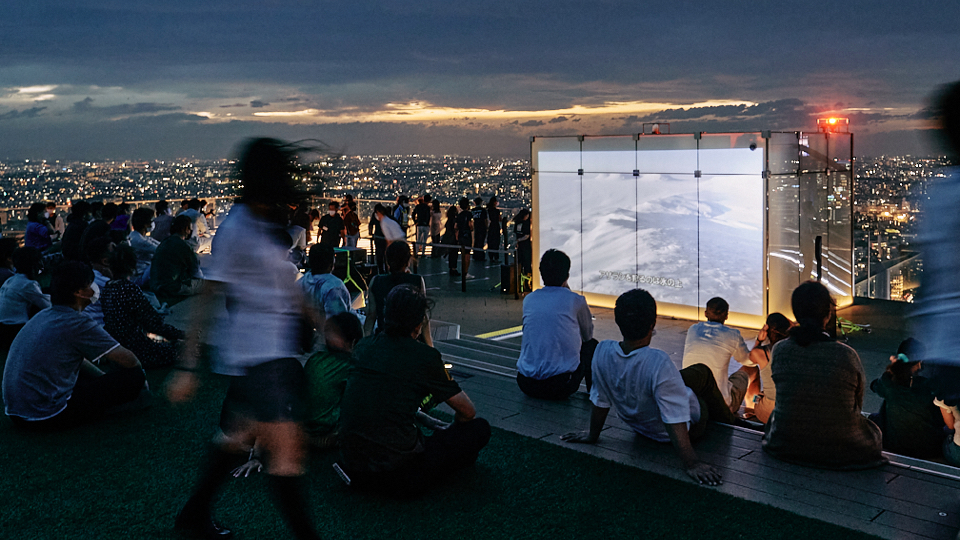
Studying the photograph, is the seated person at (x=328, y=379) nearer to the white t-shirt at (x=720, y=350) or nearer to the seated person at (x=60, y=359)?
the seated person at (x=60, y=359)

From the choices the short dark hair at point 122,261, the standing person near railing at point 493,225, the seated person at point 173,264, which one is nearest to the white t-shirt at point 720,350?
the short dark hair at point 122,261

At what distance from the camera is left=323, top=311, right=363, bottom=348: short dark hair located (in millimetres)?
5148

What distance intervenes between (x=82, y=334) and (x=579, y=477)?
3299 millimetres

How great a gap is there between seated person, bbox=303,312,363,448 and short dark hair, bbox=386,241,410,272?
1.31m

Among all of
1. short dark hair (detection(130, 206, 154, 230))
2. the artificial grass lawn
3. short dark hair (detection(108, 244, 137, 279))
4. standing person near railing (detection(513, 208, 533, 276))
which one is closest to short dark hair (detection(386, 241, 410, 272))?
the artificial grass lawn

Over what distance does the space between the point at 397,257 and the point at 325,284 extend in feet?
2.01

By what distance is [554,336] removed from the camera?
6082mm

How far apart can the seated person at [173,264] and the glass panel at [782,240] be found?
27.8 ft

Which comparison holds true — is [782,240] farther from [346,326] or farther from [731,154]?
[346,326]

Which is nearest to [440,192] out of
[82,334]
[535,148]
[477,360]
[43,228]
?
[535,148]

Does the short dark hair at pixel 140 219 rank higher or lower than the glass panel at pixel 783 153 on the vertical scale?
lower

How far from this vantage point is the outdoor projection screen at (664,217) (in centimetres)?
1187

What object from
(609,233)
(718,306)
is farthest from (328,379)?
(609,233)

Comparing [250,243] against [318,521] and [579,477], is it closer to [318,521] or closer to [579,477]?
[318,521]
